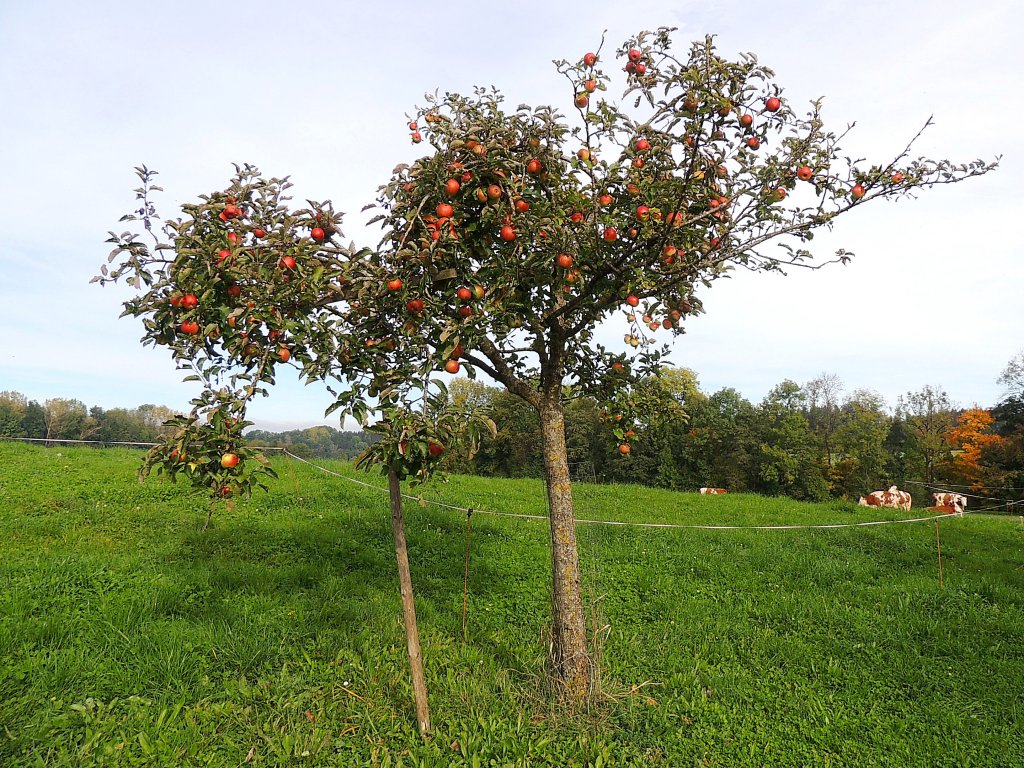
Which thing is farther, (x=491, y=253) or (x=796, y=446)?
(x=796, y=446)

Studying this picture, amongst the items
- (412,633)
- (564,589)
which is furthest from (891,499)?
(412,633)

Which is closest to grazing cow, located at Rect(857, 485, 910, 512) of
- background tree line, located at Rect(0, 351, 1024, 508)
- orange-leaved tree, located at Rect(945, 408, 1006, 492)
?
background tree line, located at Rect(0, 351, 1024, 508)

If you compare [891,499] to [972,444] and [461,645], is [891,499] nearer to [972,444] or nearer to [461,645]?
[461,645]

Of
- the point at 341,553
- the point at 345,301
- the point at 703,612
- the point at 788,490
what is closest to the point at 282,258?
the point at 345,301

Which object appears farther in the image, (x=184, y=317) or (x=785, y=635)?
(x=785, y=635)

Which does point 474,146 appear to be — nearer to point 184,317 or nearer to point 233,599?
point 184,317

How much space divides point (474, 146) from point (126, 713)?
422cm

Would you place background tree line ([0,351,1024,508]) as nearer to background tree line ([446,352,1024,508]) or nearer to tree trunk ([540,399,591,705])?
background tree line ([446,352,1024,508])

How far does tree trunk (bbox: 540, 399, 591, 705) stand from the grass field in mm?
190

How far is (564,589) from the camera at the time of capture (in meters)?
4.26

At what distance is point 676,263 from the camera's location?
13.2 feet

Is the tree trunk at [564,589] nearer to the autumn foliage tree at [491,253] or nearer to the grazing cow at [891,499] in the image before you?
the autumn foliage tree at [491,253]

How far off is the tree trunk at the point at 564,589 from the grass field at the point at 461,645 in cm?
19

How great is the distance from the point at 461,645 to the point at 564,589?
127 centimetres
